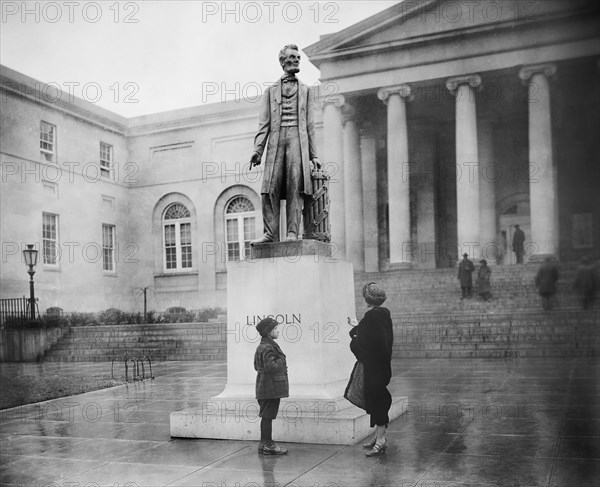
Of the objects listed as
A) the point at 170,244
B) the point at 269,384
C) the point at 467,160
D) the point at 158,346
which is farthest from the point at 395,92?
the point at 269,384

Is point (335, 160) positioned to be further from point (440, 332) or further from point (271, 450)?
point (271, 450)

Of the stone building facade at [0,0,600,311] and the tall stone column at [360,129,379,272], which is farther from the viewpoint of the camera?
the tall stone column at [360,129,379,272]

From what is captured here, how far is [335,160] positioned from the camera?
29188 mm

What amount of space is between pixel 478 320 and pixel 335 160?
13.6 m

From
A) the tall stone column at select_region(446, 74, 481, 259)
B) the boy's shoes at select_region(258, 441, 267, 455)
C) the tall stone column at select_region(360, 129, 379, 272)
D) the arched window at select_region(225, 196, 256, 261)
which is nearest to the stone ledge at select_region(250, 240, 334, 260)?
the boy's shoes at select_region(258, 441, 267, 455)

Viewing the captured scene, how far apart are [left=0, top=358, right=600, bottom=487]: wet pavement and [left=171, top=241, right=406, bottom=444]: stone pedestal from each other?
0.21 metres

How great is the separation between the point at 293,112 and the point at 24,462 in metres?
4.46

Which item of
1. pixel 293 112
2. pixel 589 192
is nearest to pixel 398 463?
pixel 589 192

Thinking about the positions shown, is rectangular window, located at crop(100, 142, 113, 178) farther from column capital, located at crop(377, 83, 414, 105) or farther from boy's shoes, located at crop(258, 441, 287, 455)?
column capital, located at crop(377, 83, 414, 105)

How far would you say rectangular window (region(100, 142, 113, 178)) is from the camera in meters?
11.4

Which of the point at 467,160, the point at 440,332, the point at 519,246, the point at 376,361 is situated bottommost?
the point at 440,332

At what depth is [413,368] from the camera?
13547mm

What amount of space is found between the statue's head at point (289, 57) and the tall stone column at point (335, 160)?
20.2 metres

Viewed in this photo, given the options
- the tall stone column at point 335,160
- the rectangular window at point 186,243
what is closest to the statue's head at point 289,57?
the rectangular window at point 186,243
